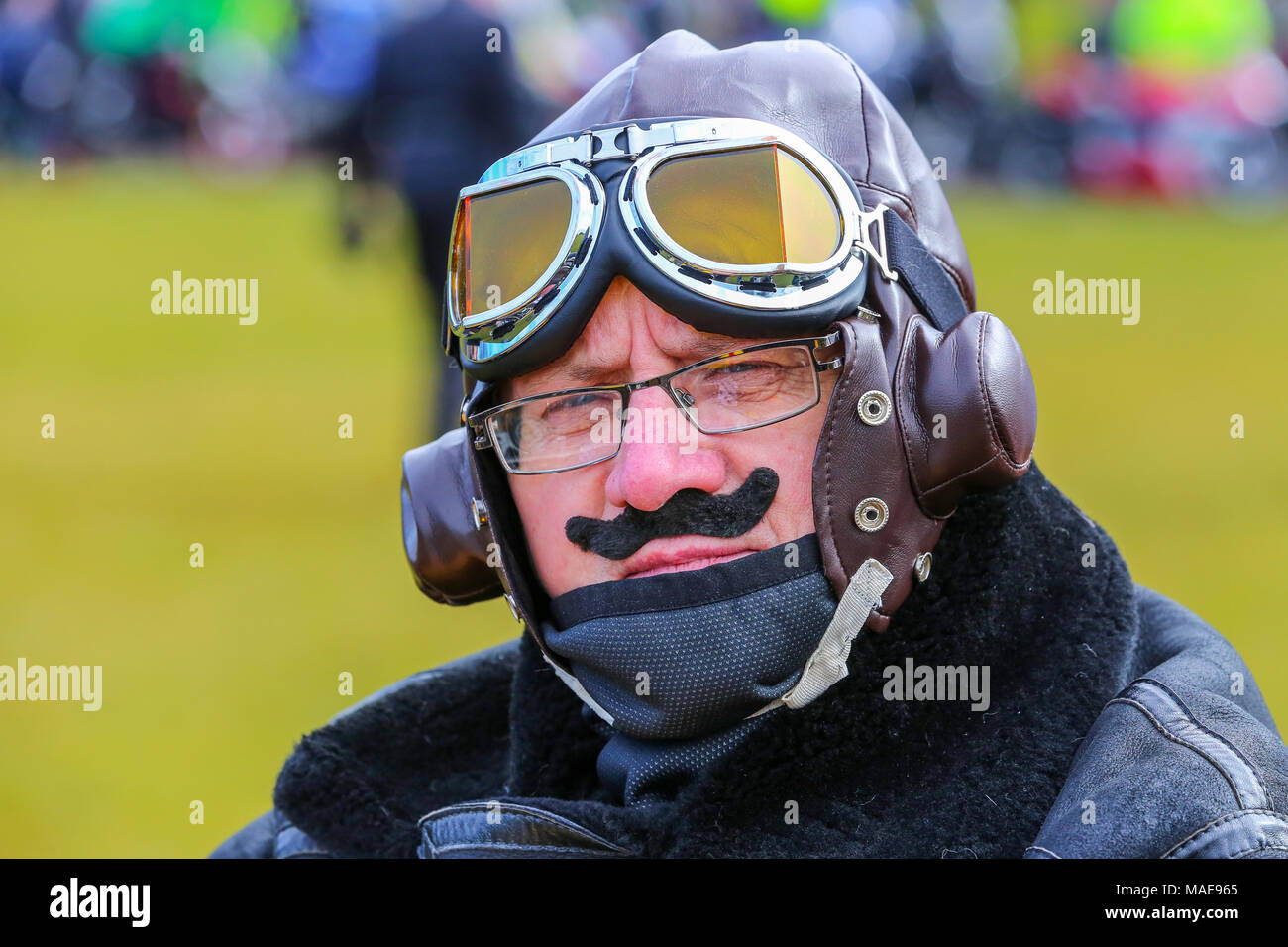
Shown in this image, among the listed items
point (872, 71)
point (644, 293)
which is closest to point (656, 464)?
point (644, 293)

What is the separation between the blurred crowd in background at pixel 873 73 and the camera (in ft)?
68.2

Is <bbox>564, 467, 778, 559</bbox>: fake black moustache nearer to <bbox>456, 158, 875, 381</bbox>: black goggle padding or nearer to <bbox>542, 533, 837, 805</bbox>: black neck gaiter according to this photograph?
<bbox>542, 533, 837, 805</bbox>: black neck gaiter

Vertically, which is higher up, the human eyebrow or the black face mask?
the human eyebrow

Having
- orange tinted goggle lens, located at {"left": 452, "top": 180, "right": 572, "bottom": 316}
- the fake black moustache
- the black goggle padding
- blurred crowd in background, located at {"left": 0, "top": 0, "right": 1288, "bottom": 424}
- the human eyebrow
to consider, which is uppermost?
blurred crowd in background, located at {"left": 0, "top": 0, "right": 1288, "bottom": 424}

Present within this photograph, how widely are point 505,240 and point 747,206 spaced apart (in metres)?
0.41

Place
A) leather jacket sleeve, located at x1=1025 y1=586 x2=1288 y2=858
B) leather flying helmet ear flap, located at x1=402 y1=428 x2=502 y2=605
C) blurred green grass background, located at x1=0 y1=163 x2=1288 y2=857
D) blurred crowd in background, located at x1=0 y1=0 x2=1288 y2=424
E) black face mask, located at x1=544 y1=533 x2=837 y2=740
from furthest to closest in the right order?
blurred crowd in background, located at x1=0 y1=0 x2=1288 y2=424, blurred green grass background, located at x1=0 y1=163 x2=1288 y2=857, leather flying helmet ear flap, located at x1=402 y1=428 x2=502 y2=605, black face mask, located at x1=544 y1=533 x2=837 y2=740, leather jacket sleeve, located at x1=1025 y1=586 x2=1288 y2=858

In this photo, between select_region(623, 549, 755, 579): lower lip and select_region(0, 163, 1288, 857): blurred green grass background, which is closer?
select_region(623, 549, 755, 579): lower lip

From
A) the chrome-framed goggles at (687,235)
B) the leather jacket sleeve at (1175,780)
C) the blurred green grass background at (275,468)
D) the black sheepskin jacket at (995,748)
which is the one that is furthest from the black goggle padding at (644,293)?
the blurred green grass background at (275,468)

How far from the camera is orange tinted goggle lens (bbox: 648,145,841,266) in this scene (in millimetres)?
2469

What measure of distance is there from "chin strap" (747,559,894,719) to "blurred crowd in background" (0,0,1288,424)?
676 inches

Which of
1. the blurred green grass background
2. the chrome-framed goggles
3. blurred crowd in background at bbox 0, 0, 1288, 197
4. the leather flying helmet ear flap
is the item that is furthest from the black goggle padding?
blurred crowd in background at bbox 0, 0, 1288, 197

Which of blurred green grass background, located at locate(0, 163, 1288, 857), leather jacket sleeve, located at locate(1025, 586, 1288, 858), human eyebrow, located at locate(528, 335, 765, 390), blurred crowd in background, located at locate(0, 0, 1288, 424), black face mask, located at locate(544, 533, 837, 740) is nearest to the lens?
leather jacket sleeve, located at locate(1025, 586, 1288, 858)
